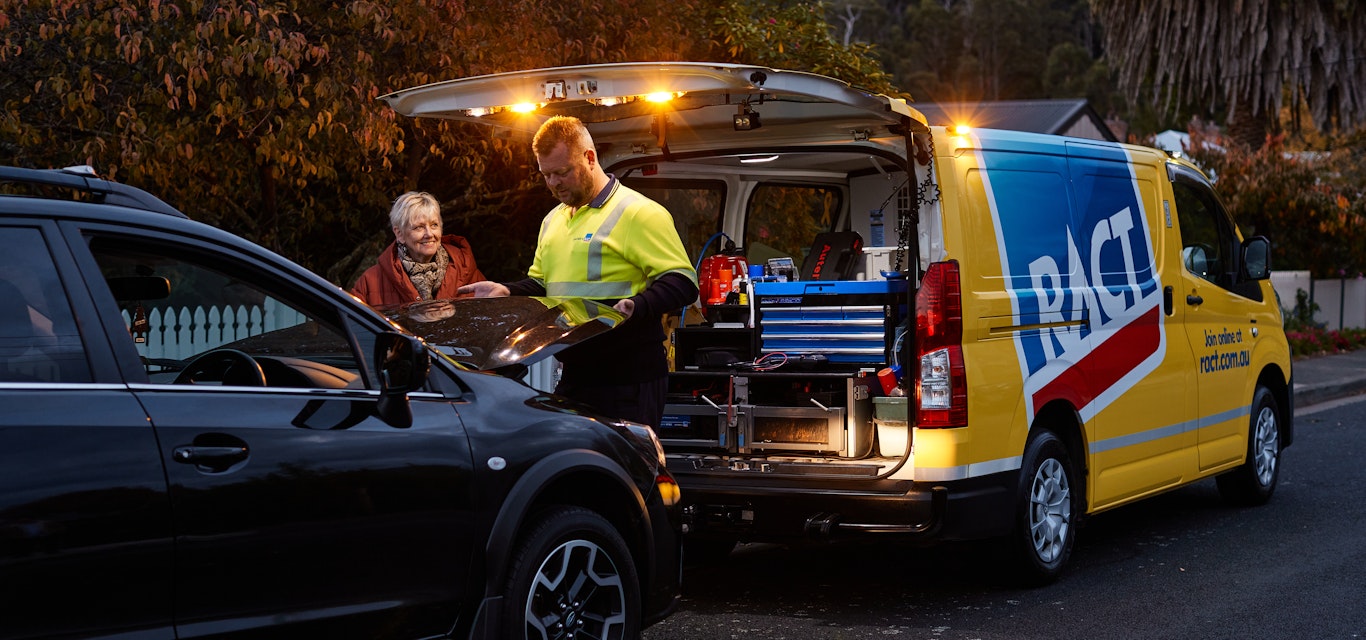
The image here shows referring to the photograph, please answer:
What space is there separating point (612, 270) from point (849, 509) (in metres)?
1.39

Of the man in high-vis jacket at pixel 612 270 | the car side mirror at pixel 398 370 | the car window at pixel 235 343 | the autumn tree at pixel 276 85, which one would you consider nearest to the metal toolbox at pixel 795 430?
the man in high-vis jacket at pixel 612 270

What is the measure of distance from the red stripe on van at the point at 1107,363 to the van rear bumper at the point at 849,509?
0.53 meters

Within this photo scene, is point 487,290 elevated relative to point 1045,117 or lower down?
lower down

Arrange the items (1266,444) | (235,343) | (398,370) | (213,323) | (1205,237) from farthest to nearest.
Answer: (213,323) → (1266,444) → (1205,237) → (235,343) → (398,370)

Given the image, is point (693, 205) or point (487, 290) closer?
point (487, 290)

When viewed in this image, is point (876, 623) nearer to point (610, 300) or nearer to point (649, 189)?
point (610, 300)

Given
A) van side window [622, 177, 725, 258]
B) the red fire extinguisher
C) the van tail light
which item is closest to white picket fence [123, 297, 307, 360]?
van side window [622, 177, 725, 258]

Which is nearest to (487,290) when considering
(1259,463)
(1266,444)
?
(1259,463)

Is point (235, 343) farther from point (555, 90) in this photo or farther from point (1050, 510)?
point (1050, 510)

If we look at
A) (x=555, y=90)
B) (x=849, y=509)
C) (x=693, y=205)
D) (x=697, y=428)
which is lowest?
(x=849, y=509)

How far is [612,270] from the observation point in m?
5.95

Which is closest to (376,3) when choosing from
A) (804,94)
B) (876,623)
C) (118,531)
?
(804,94)

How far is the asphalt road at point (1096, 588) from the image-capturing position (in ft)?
20.7

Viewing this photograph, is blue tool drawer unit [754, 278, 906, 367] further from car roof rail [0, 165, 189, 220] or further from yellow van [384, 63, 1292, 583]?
car roof rail [0, 165, 189, 220]
